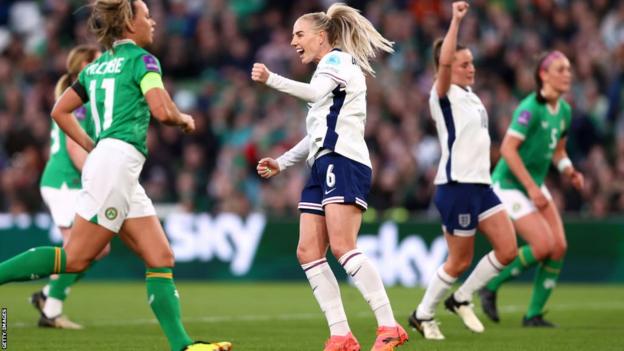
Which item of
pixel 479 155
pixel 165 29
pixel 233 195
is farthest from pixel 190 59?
pixel 479 155

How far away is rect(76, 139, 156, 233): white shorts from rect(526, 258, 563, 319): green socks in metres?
4.98

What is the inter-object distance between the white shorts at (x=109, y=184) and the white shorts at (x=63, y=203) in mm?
3595

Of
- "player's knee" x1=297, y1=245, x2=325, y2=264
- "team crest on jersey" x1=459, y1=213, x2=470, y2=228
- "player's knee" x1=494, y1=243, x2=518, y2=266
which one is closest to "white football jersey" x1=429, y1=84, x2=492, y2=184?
"team crest on jersey" x1=459, y1=213, x2=470, y2=228

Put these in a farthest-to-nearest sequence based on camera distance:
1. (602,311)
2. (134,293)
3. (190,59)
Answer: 1. (190,59)
2. (134,293)
3. (602,311)

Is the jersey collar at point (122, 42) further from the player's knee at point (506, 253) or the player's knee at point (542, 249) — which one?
the player's knee at point (542, 249)

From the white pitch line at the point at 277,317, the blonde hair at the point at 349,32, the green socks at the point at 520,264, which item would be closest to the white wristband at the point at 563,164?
the green socks at the point at 520,264

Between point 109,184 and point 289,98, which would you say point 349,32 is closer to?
point 109,184

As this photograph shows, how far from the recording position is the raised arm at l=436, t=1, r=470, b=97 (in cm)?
897

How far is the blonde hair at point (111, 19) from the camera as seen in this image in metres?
7.83

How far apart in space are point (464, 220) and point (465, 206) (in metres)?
0.12

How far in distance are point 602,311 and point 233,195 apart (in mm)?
7903

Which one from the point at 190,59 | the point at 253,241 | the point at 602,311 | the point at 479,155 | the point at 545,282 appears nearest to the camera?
the point at 479,155

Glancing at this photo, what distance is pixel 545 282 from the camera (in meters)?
11.4

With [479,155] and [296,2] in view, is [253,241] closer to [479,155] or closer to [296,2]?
[296,2]
